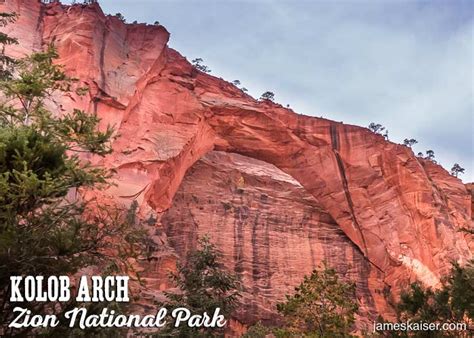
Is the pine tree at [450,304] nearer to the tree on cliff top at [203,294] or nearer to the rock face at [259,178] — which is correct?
the tree on cliff top at [203,294]

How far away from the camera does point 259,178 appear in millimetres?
37656

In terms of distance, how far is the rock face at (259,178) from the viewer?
28209 millimetres

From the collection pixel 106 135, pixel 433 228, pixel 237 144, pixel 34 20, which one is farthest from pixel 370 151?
pixel 106 135

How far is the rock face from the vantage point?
2821cm

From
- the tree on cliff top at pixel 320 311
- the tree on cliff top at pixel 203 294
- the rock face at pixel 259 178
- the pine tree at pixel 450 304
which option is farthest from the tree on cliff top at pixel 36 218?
the rock face at pixel 259 178

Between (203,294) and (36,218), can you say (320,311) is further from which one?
(36,218)

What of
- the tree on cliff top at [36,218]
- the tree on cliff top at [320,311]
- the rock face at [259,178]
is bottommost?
the tree on cliff top at [320,311]

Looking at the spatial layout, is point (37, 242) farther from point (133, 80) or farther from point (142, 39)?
point (142, 39)

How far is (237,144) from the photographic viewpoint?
33.0 m

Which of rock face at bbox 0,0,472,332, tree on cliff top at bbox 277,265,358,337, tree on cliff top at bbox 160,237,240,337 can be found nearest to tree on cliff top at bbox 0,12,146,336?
tree on cliff top at bbox 160,237,240,337

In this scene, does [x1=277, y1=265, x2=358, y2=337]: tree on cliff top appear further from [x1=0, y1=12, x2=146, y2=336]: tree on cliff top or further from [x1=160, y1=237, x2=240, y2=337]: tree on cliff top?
[x1=0, y1=12, x2=146, y2=336]: tree on cliff top

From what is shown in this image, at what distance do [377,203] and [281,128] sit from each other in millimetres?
7854

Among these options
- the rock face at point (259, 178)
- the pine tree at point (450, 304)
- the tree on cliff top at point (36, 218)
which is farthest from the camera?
the rock face at point (259, 178)

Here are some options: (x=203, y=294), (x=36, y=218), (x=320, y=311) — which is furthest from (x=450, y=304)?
(x=36, y=218)
